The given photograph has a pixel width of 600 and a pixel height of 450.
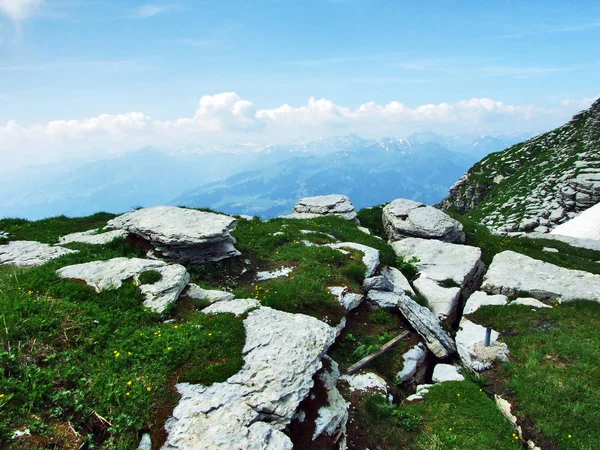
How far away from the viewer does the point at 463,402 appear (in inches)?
522

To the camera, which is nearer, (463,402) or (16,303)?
(16,303)

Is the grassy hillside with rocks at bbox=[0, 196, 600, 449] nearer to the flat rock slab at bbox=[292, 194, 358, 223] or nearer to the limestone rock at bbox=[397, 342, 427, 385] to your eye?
the limestone rock at bbox=[397, 342, 427, 385]

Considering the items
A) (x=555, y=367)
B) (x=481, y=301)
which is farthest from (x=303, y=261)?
(x=555, y=367)

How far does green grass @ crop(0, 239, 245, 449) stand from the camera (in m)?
8.89

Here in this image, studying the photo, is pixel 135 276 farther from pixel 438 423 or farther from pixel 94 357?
pixel 438 423

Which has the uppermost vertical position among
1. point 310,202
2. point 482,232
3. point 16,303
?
point 16,303

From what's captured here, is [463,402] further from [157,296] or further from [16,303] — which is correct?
[16,303]

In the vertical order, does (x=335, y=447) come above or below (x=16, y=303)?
below

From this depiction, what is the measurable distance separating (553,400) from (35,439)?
16.7 m

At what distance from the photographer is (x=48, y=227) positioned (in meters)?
27.4

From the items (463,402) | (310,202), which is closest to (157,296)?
(463,402)

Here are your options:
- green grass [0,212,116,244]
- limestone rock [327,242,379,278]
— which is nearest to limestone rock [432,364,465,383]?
limestone rock [327,242,379,278]

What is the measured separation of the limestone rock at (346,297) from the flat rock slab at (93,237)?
13920mm

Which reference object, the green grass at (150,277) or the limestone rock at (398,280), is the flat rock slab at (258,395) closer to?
the green grass at (150,277)
